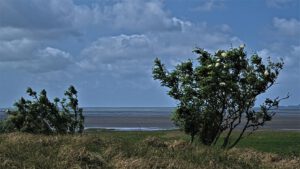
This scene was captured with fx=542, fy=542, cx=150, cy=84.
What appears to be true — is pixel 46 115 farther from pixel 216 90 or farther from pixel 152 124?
pixel 152 124

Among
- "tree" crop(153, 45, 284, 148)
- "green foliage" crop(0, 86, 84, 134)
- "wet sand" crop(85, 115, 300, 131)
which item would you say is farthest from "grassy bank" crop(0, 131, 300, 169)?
"wet sand" crop(85, 115, 300, 131)

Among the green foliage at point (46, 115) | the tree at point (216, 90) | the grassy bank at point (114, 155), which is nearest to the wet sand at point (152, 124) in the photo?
the green foliage at point (46, 115)

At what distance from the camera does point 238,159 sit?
603 inches

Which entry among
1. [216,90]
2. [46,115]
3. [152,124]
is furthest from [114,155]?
[152,124]

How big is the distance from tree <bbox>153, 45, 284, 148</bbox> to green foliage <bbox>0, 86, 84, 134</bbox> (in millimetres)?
7744

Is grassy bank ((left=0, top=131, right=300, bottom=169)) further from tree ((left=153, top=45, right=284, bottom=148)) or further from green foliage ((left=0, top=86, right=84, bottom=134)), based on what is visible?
green foliage ((left=0, top=86, right=84, bottom=134))

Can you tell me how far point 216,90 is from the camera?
2078 centimetres

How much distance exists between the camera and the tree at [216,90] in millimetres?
20672

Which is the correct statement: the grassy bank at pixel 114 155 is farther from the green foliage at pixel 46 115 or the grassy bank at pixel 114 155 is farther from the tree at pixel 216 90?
the green foliage at pixel 46 115

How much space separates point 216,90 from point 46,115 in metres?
10.9

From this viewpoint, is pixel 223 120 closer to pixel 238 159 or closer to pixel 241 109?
pixel 241 109

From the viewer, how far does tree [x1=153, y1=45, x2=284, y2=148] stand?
20.7 m

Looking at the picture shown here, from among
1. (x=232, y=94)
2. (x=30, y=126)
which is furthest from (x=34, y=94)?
(x=232, y=94)

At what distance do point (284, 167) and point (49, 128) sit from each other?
1536cm
